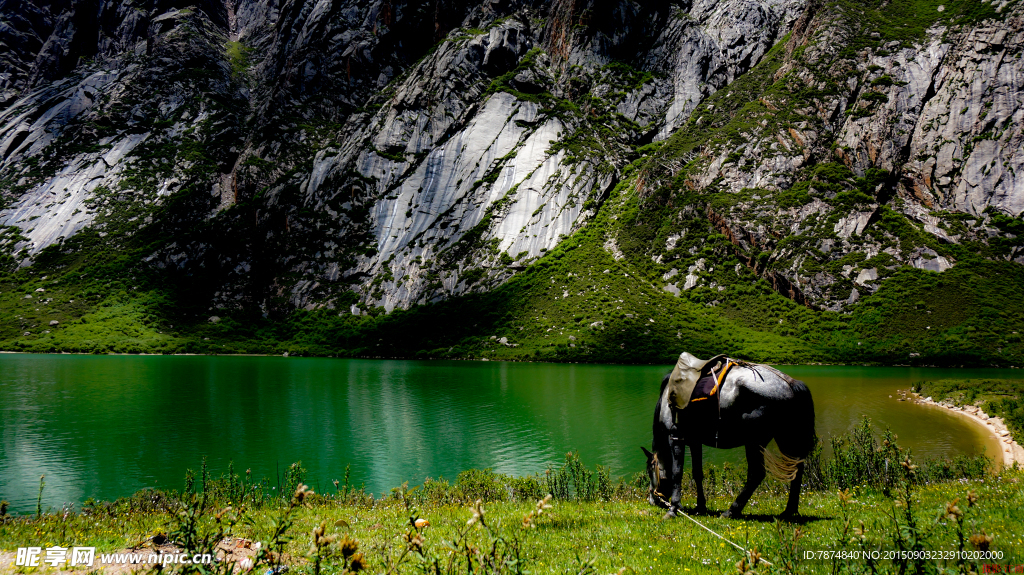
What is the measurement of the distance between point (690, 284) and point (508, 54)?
8472 cm

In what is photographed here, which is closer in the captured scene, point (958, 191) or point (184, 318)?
point (958, 191)

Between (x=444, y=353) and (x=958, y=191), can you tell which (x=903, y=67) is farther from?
(x=444, y=353)

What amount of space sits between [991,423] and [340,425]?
3870cm

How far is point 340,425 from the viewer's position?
2728cm

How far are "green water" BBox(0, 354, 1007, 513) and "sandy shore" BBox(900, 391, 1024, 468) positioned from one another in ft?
2.94

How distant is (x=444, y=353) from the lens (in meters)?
76.2

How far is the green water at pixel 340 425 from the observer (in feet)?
62.8

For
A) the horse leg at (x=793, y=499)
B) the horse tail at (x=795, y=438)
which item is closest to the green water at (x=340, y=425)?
the horse leg at (x=793, y=499)

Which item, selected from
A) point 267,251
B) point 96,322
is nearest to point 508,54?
point 267,251

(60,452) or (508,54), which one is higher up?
(508,54)

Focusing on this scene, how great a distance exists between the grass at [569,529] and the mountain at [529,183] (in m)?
54.9

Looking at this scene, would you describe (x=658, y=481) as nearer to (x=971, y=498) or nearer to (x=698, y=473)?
(x=698, y=473)

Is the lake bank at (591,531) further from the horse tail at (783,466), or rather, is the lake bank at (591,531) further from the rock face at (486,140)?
the rock face at (486,140)

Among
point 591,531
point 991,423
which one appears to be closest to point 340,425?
point 591,531
